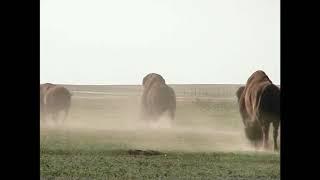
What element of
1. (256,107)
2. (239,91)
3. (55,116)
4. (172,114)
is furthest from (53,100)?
(256,107)

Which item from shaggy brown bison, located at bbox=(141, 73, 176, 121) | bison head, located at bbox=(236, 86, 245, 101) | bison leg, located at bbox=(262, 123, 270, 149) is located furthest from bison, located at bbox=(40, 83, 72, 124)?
bison leg, located at bbox=(262, 123, 270, 149)

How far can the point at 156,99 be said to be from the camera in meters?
2.65

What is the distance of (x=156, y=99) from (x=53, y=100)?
2.10 ft

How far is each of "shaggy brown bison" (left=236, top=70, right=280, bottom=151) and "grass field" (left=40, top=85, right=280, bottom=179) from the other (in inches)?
1.9

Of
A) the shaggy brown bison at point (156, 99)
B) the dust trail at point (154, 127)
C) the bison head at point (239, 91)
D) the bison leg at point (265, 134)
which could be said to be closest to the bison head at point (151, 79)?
the shaggy brown bison at point (156, 99)

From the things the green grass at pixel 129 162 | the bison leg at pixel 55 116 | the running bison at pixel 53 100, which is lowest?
the green grass at pixel 129 162

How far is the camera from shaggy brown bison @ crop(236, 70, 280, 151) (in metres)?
2.61

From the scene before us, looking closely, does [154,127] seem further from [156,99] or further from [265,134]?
[265,134]

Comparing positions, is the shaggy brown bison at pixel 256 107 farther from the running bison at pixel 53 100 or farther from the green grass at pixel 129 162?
the running bison at pixel 53 100

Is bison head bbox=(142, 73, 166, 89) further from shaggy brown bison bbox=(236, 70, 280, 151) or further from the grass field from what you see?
shaggy brown bison bbox=(236, 70, 280, 151)

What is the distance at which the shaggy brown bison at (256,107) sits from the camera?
8.58 feet
